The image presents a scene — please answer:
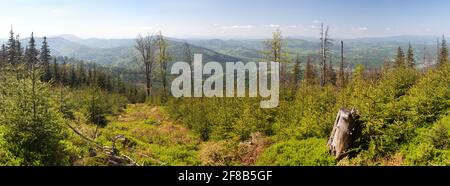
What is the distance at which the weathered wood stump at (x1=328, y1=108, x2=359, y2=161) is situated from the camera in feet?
47.8

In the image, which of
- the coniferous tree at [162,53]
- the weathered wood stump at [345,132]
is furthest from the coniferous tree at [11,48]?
the weathered wood stump at [345,132]

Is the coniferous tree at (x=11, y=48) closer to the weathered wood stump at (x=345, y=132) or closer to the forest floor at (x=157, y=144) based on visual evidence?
the forest floor at (x=157, y=144)

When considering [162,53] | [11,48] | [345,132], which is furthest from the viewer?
[11,48]

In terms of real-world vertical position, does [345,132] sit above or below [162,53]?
below

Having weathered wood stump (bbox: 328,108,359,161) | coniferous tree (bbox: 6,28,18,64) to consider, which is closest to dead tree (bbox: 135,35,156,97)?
coniferous tree (bbox: 6,28,18,64)

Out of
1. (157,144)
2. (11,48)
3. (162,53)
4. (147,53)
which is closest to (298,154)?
(157,144)

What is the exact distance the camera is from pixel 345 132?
14617mm

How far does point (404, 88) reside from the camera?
85.1 ft

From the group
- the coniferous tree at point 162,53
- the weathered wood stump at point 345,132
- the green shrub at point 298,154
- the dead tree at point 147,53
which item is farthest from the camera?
the dead tree at point 147,53

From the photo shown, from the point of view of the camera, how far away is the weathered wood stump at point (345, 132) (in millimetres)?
14570

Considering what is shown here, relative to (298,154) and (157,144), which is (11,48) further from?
(298,154)
